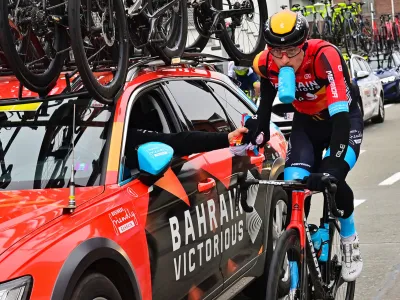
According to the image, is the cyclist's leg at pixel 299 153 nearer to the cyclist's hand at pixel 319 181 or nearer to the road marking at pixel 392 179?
the cyclist's hand at pixel 319 181

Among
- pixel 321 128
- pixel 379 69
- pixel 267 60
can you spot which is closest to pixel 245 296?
pixel 321 128

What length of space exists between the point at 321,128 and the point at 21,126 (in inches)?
78.5

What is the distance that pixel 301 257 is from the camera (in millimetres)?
4891

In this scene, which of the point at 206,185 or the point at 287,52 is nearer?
the point at 287,52

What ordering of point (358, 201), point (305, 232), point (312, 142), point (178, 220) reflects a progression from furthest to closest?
point (358, 201)
point (312, 142)
point (305, 232)
point (178, 220)

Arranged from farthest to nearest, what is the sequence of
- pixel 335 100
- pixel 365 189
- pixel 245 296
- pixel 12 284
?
pixel 365 189, pixel 245 296, pixel 335 100, pixel 12 284

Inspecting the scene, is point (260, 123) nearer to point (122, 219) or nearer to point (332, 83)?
point (332, 83)

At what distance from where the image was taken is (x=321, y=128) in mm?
5598

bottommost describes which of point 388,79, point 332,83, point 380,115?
point 380,115

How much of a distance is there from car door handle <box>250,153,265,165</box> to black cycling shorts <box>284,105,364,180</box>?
23.1 inches

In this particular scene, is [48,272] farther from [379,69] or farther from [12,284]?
[379,69]

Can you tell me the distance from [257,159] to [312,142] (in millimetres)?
744

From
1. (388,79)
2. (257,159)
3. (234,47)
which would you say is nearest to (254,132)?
(257,159)

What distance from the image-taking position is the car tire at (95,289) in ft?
12.4
